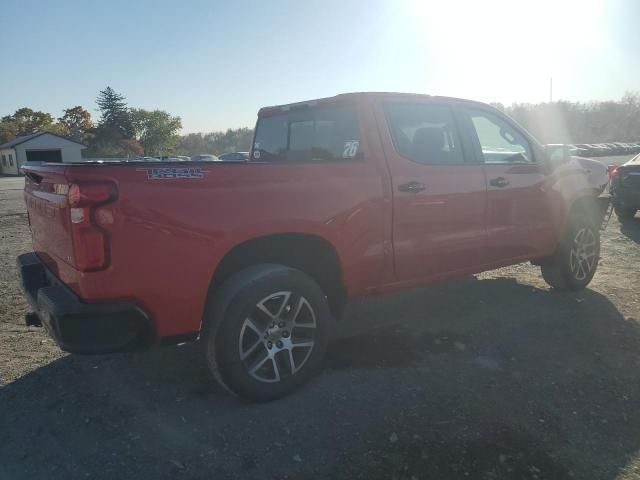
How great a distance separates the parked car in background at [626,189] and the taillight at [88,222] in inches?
372

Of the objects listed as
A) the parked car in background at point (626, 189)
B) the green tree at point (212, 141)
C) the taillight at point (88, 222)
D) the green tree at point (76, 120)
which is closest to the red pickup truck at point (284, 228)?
the taillight at point (88, 222)

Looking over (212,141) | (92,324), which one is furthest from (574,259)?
(212,141)

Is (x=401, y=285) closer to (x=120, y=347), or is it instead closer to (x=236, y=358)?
(x=236, y=358)

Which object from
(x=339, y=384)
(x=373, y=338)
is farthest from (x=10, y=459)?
(x=373, y=338)

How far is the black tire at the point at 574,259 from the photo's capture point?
526cm

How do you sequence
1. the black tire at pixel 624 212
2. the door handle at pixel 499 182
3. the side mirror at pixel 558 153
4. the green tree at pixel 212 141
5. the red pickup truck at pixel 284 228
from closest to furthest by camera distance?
the red pickup truck at pixel 284 228, the door handle at pixel 499 182, the side mirror at pixel 558 153, the black tire at pixel 624 212, the green tree at pixel 212 141

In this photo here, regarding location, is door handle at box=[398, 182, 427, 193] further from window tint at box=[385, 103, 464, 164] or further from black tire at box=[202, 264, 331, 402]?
black tire at box=[202, 264, 331, 402]

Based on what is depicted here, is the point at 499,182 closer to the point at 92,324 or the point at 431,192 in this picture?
the point at 431,192

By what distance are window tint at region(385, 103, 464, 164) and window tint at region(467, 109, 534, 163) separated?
0.32m

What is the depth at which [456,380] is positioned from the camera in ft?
11.5

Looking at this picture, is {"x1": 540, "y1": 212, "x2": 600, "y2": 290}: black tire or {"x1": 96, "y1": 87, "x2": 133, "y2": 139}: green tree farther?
{"x1": 96, "y1": 87, "x2": 133, "y2": 139}: green tree

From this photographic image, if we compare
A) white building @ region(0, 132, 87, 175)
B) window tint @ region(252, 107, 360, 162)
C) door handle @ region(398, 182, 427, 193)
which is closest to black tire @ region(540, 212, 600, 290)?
door handle @ region(398, 182, 427, 193)

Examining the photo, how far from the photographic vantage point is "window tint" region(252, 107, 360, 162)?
3.87 meters

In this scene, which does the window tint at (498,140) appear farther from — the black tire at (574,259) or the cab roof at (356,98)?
the black tire at (574,259)
